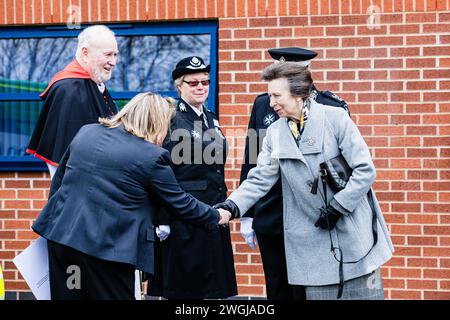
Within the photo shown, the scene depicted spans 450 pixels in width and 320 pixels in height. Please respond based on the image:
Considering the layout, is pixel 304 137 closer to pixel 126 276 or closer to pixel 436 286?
pixel 126 276

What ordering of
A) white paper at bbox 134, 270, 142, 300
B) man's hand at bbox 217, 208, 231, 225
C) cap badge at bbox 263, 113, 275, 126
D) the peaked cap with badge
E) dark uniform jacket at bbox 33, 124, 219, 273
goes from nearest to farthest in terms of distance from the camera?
1. dark uniform jacket at bbox 33, 124, 219, 273
2. man's hand at bbox 217, 208, 231, 225
3. white paper at bbox 134, 270, 142, 300
4. cap badge at bbox 263, 113, 275, 126
5. the peaked cap with badge

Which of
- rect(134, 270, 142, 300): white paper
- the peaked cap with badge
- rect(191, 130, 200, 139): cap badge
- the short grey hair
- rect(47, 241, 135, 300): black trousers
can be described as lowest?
rect(134, 270, 142, 300): white paper

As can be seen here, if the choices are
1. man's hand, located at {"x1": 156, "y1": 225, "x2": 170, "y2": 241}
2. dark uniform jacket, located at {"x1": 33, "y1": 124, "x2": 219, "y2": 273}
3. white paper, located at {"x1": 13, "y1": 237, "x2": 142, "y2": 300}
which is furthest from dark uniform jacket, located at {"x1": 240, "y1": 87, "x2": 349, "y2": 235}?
white paper, located at {"x1": 13, "y1": 237, "x2": 142, "y2": 300}

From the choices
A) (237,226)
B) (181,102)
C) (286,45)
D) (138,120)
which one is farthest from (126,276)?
(286,45)

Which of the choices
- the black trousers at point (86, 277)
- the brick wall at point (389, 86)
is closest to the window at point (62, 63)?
the brick wall at point (389, 86)

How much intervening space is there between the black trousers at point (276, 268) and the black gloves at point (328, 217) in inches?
18.9

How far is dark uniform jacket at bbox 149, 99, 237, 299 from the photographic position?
5.77m

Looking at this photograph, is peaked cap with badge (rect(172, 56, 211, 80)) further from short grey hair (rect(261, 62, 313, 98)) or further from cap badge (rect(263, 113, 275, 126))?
short grey hair (rect(261, 62, 313, 98))

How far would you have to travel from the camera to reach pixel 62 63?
7336 mm

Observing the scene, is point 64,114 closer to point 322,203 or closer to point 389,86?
point 322,203

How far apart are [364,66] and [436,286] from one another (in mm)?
1860

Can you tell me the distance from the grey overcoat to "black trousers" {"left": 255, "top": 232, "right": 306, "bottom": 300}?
0.99 ft

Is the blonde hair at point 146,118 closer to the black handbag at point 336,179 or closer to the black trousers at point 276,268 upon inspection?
the black handbag at point 336,179

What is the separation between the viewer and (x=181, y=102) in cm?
591
